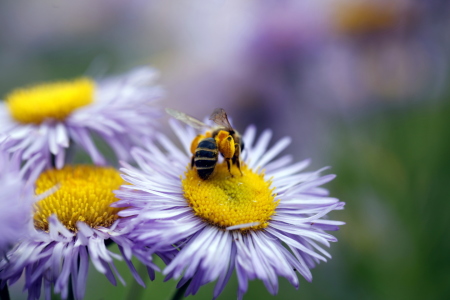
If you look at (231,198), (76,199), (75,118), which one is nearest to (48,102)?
→ (75,118)

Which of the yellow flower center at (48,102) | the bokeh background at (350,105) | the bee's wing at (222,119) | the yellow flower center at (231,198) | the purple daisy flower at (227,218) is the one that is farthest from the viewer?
the bokeh background at (350,105)

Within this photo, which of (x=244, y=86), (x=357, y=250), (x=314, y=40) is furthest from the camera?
(x=244, y=86)

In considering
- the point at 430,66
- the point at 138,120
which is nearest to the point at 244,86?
the point at 430,66

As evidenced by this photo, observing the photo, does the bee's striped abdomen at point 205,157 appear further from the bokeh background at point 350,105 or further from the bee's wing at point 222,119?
the bokeh background at point 350,105

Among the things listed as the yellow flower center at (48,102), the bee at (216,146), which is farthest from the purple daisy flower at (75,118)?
the bee at (216,146)

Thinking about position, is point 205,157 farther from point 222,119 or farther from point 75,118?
point 75,118

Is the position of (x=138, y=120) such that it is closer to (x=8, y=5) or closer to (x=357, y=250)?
(x=357, y=250)
